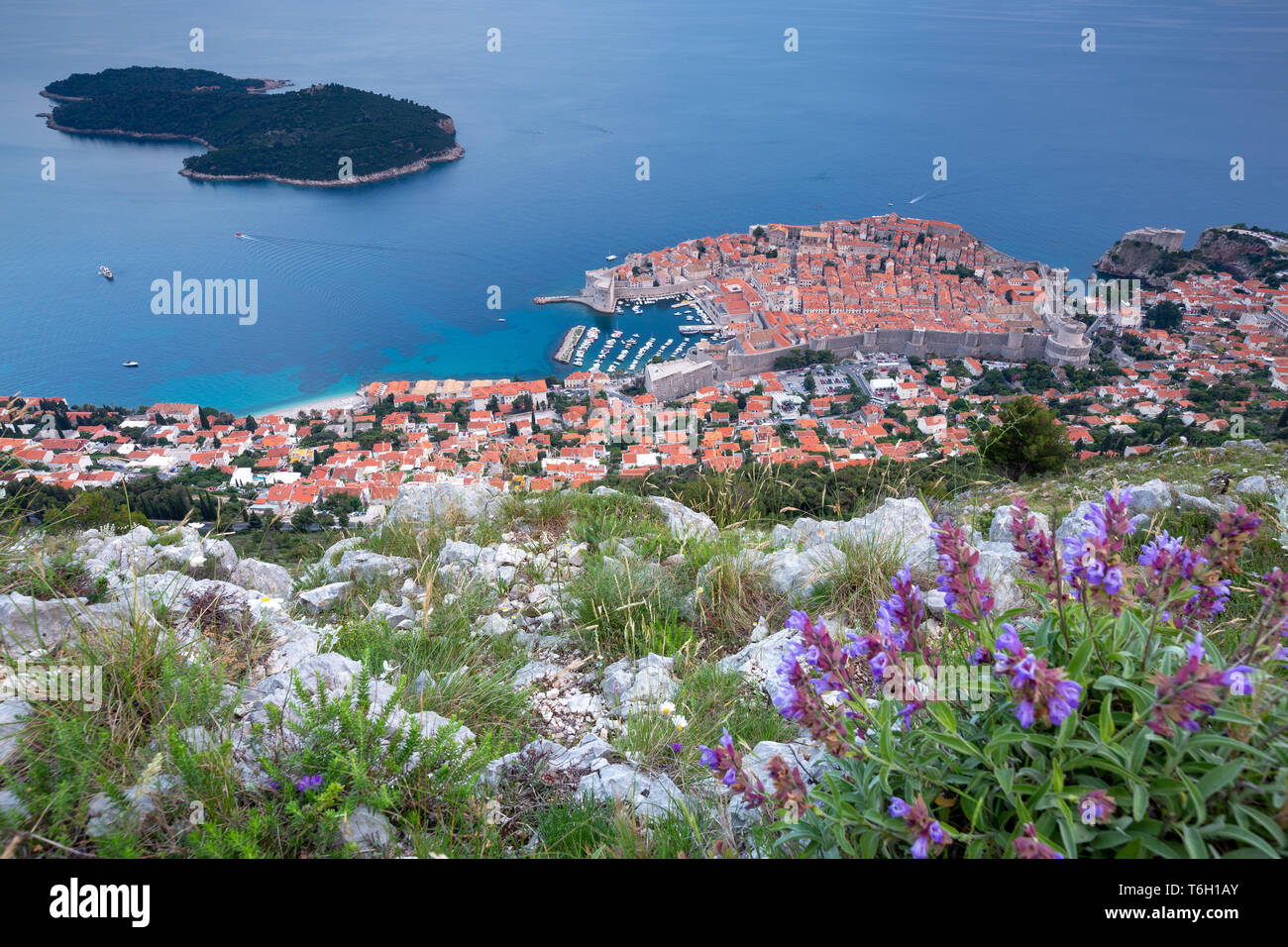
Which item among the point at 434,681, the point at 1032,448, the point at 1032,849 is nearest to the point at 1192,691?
the point at 1032,849

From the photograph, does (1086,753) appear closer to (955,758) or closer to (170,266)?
(955,758)

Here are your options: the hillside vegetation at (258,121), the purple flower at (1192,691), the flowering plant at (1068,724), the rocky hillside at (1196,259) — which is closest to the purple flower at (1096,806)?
the flowering plant at (1068,724)

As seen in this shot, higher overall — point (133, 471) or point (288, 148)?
point (288, 148)

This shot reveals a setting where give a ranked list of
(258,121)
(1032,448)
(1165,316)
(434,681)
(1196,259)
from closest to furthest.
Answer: (434,681) → (1032,448) → (1165,316) → (1196,259) → (258,121)

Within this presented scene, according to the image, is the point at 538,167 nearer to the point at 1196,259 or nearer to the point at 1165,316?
the point at 1165,316

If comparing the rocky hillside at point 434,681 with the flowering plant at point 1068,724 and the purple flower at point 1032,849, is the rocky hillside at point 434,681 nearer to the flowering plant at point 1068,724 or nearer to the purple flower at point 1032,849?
the flowering plant at point 1068,724
